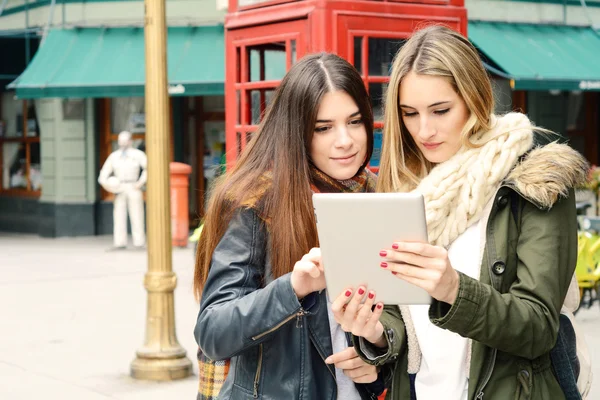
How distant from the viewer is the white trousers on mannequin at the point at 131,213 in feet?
45.9

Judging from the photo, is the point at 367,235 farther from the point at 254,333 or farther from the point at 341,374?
the point at 341,374

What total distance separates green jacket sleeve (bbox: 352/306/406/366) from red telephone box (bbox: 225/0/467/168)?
2638mm

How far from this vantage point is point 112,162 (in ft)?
45.9

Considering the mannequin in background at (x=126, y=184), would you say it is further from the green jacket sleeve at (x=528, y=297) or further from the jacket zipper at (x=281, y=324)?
the green jacket sleeve at (x=528, y=297)

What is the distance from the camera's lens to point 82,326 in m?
8.03

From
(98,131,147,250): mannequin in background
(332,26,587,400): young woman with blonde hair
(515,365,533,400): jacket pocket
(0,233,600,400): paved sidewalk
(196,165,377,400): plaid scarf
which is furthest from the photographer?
(98,131,147,250): mannequin in background

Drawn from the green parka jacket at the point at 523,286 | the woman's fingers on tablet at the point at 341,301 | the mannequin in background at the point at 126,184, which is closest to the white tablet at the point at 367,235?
the woman's fingers on tablet at the point at 341,301

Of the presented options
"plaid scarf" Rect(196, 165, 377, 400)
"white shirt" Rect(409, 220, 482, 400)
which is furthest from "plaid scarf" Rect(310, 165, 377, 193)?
"white shirt" Rect(409, 220, 482, 400)

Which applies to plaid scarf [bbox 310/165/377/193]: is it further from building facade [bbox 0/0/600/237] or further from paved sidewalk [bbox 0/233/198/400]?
building facade [bbox 0/0/600/237]

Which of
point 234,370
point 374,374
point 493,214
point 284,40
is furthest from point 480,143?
point 284,40

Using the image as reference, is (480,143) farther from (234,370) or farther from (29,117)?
(29,117)

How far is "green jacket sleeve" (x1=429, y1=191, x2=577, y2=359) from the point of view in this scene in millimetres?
2023

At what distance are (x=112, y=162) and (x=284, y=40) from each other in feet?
30.2

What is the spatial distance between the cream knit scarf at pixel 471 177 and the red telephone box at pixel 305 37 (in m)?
2.66
